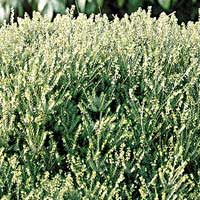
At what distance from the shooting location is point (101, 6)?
4566 mm

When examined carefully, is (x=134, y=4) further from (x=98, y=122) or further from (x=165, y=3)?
(x=98, y=122)

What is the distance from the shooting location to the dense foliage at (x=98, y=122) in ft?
7.51

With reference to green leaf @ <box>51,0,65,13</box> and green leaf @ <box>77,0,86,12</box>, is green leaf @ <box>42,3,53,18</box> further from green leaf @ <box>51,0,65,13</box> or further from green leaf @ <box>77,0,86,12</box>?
green leaf @ <box>77,0,86,12</box>

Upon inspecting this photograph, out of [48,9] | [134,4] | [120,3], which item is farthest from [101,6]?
[48,9]

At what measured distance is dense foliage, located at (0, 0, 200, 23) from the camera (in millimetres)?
4461

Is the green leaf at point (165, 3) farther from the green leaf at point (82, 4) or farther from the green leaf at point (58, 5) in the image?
the green leaf at point (58, 5)

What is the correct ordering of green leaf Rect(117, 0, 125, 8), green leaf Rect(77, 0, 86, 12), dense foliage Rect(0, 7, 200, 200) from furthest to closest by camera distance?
green leaf Rect(117, 0, 125, 8), green leaf Rect(77, 0, 86, 12), dense foliage Rect(0, 7, 200, 200)

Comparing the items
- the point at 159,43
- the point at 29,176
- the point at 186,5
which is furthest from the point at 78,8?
the point at 29,176

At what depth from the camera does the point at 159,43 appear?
2861 millimetres

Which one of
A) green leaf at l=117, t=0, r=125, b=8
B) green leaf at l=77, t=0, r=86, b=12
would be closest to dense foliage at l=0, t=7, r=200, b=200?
green leaf at l=77, t=0, r=86, b=12

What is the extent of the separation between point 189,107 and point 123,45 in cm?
48

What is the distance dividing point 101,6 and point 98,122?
7.89ft

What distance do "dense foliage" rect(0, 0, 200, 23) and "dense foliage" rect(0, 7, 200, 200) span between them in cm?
176

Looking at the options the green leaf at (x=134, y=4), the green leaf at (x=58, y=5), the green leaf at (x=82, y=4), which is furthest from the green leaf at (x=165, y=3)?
the green leaf at (x=58, y=5)
